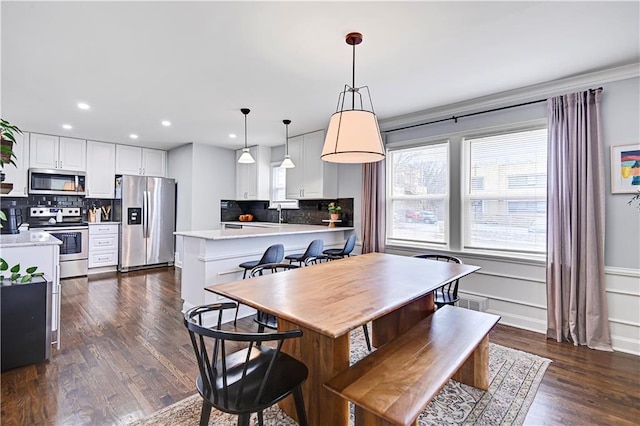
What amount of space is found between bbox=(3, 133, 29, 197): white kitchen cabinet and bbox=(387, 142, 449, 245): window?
19.6ft

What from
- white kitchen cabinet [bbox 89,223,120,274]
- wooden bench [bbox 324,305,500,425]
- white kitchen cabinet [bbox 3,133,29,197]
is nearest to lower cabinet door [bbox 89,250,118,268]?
white kitchen cabinet [bbox 89,223,120,274]

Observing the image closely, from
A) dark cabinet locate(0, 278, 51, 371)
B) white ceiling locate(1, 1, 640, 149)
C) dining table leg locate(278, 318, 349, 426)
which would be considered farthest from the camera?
dark cabinet locate(0, 278, 51, 371)

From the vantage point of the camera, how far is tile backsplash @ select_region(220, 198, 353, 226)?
16.1 ft

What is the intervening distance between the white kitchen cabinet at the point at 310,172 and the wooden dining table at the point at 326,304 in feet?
8.81

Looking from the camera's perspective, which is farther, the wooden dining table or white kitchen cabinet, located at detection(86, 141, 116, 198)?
white kitchen cabinet, located at detection(86, 141, 116, 198)

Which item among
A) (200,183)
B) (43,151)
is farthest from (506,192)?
(43,151)

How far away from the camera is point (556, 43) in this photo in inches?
93.4

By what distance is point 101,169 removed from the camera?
5910 mm

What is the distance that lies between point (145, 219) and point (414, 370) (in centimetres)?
597

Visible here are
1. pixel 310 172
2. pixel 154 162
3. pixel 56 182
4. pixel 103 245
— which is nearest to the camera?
pixel 310 172

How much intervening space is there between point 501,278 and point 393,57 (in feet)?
8.56

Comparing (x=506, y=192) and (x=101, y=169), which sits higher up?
(x=101, y=169)

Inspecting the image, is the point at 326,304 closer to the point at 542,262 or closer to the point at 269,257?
the point at 269,257

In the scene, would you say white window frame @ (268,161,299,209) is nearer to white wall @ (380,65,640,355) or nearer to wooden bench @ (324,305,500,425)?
white wall @ (380,65,640,355)
